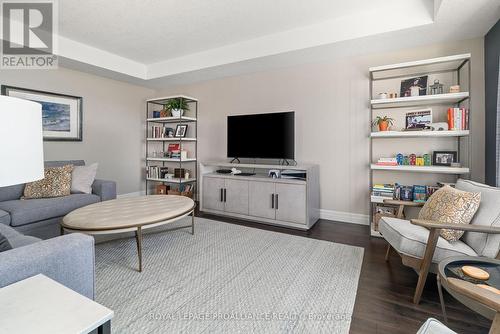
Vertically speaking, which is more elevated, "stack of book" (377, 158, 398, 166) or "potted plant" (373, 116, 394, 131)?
"potted plant" (373, 116, 394, 131)

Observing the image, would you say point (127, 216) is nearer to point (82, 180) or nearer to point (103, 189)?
point (103, 189)

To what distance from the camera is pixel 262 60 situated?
356cm

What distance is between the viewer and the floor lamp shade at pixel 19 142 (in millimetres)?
637

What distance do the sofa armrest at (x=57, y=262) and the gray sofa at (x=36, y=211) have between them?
1.78 m

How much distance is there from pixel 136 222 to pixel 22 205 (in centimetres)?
149

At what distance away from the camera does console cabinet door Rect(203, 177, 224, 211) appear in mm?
3850

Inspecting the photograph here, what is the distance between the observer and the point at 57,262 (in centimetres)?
116

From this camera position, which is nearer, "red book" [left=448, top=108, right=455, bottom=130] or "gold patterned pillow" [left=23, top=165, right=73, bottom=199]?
"red book" [left=448, top=108, right=455, bottom=130]

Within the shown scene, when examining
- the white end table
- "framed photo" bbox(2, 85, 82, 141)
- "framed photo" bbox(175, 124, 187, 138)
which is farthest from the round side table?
"framed photo" bbox(2, 85, 82, 141)

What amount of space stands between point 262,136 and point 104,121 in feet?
9.45

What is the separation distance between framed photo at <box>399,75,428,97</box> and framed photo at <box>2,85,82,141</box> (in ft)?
15.5

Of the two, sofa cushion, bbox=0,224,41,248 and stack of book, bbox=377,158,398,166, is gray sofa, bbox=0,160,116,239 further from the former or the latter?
stack of book, bbox=377,158,398,166

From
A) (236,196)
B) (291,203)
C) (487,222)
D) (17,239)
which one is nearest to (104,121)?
(236,196)

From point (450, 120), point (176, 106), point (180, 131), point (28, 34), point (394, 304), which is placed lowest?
point (394, 304)
